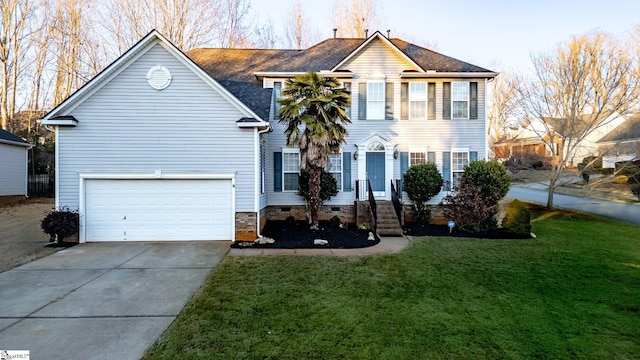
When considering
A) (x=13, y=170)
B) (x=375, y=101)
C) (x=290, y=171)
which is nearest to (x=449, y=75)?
(x=375, y=101)

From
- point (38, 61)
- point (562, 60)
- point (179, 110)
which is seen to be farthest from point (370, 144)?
point (38, 61)

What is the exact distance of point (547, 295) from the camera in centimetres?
575

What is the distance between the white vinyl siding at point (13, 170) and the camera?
17.9 m

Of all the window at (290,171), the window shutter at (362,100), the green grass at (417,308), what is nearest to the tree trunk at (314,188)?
the window at (290,171)

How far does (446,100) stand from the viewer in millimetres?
13531

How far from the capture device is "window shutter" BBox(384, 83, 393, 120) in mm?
13495

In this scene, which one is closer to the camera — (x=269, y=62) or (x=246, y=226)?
(x=246, y=226)

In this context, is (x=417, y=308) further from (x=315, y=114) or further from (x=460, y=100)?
(x=460, y=100)

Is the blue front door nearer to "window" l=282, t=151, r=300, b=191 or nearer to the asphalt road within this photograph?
"window" l=282, t=151, r=300, b=191

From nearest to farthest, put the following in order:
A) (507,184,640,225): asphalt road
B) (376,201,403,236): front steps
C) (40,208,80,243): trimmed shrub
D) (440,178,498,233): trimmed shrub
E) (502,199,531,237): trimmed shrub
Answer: (40,208,80,243): trimmed shrub
(502,199,531,237): trimmed shrub
(376,201,403,236): front steps
(440,178,498,233): trimmed shrub
(507,184,640,225): asphalt road

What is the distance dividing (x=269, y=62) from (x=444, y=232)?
34.8ft

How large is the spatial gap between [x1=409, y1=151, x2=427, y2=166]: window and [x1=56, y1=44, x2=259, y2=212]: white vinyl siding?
6838 mm

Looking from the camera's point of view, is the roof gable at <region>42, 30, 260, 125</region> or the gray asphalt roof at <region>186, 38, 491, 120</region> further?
the gray asphalt roof at <region>186, 38, 491, 120</region>

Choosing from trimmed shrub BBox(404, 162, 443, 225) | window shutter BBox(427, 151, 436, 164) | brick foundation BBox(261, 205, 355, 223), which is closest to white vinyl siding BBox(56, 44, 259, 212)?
brick foundation BBox(261, 205, 355, 223)
